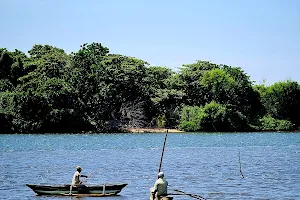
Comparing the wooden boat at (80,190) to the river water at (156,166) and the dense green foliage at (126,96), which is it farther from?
the dense green foliage at (126,96)

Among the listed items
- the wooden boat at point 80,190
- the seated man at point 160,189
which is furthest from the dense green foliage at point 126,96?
the seated man at point 160,189

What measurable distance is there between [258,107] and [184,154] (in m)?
52.9

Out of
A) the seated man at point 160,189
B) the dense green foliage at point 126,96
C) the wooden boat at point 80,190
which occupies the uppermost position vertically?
the dense green foliage at point 126,96

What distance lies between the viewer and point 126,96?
327 ft

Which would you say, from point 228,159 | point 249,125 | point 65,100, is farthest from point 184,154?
point 249,125

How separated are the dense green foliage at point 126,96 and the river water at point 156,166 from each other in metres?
17.4

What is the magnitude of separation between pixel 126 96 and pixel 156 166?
52.6 metres

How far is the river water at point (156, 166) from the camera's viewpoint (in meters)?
33.8

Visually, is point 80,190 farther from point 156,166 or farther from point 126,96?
point 126,96

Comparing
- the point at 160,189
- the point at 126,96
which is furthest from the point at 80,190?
the point at 126,96

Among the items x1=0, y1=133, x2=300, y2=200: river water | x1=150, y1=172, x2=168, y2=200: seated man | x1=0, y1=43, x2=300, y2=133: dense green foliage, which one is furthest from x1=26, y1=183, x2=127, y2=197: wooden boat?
x1=0, y1=43, x2=300, y2=133: dense green foliage

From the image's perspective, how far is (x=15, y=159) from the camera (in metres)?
53.5

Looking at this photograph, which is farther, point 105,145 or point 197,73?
point 197,73

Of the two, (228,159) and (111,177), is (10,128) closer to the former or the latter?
(228,159)
